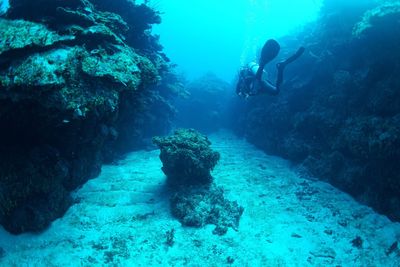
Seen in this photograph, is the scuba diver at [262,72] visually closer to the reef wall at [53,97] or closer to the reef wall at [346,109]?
the reef wall at [53,97]

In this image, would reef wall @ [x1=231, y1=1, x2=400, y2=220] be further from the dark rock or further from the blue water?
the blue water

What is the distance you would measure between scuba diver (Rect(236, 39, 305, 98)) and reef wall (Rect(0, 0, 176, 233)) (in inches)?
94.5

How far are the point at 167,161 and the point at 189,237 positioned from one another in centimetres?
238

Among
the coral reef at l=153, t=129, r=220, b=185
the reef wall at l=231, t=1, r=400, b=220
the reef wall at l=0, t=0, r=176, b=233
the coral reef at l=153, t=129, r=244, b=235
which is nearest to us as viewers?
the reef wall at l=0, t=0, r=176, b=233

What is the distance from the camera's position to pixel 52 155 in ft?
20.0

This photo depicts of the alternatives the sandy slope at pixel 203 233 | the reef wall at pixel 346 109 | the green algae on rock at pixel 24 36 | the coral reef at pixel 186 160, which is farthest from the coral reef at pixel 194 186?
the green algae on rock at pixel 24 36

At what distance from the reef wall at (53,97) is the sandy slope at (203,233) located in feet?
1.85

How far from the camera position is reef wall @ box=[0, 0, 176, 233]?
4.74 m

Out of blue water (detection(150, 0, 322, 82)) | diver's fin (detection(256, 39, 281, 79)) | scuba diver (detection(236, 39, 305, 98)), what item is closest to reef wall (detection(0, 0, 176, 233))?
scuba diver (detection(236, 39, 305, 98))

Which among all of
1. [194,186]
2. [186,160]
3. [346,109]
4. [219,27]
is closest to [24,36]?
[186,160]

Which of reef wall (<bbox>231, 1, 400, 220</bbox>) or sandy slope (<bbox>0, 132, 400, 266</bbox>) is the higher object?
reef wall (<bbox>231, 1, 400, 220</bbox>)

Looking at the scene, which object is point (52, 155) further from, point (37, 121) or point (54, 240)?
point (54, 240)

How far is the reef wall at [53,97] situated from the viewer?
187 inches

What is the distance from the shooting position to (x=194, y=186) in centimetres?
845
